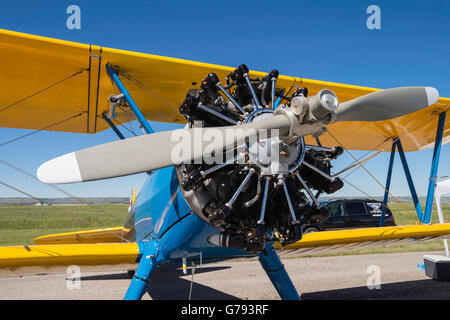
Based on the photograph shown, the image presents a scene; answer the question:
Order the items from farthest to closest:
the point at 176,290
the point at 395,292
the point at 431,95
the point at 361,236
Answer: the point at 176,290 → the point at 395,292 → the point at 361,236 → the point at 431,95

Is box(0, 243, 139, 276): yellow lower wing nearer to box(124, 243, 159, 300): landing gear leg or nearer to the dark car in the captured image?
box(124, 243, 159, 300): landing gear leg

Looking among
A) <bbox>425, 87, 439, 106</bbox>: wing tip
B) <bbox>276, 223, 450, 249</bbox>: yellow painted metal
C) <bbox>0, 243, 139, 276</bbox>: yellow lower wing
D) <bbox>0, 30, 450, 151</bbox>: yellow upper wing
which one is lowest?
<bbox>0, 243, 139, 276</bbox>: yellow lower wing

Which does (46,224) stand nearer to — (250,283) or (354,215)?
(354,215)

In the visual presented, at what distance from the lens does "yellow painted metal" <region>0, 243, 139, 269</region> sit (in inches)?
147

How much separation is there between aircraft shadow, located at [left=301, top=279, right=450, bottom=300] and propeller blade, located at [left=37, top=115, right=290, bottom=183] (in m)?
4.18

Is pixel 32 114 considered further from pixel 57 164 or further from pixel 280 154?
pixel 280 154

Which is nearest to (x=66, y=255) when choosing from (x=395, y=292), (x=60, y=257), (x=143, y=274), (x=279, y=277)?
(x=60, y=257)

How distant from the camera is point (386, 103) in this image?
2.89 m

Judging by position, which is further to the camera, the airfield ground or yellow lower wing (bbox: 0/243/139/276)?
the airfield ground

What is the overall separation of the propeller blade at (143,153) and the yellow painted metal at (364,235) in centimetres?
299

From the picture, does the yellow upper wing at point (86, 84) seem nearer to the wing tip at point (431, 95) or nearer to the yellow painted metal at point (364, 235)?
the wing tip at point (431, 95)

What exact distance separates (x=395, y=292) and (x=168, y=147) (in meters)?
5.43

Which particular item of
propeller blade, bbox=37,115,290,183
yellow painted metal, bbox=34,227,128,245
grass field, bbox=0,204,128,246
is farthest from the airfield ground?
propeller blade, bbox=37,115,290,183
